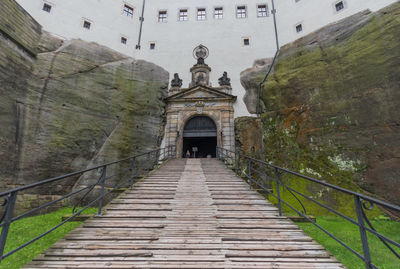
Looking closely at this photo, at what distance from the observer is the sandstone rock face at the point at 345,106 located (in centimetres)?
908

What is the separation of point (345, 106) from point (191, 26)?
13.9 metres

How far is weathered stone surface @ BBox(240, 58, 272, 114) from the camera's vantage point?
14316mm

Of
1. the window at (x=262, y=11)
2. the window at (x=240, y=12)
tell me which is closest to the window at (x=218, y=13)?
the window at (x=240, y=12)

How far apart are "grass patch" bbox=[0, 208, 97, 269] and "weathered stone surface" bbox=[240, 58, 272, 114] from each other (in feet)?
38.7

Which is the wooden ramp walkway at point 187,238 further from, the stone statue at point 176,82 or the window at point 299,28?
the window at point 299,28

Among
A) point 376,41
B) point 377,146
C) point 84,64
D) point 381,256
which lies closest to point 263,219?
point 381,256

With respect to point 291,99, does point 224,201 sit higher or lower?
lower

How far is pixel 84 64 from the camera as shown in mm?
12867

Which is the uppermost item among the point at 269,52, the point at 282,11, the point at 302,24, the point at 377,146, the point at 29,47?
the point at 282,11

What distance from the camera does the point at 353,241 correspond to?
21.5ft

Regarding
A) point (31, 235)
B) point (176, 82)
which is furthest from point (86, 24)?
point (31, 235)

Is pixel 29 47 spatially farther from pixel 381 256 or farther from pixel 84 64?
pixel 381 256

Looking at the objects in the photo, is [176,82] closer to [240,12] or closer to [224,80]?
[224,80]

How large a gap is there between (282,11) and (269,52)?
159 inches
